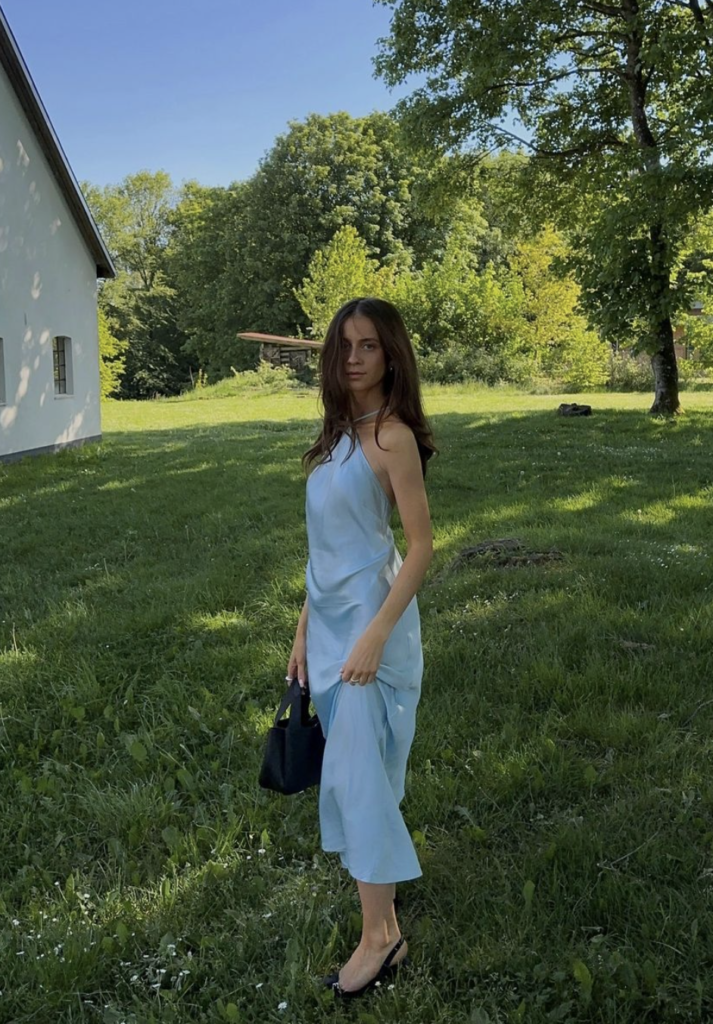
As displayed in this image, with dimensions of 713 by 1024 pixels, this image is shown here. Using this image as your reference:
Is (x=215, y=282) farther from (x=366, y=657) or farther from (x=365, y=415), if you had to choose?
(x=366, y=657)

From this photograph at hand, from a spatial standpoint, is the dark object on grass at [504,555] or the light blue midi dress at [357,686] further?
the dark object on grass at [504,555]

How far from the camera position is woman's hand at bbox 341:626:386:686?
2215mm

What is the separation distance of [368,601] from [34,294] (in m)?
15.4

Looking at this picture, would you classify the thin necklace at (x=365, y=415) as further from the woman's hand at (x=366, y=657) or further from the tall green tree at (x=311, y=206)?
the tall green tree at (x=311, y=206)

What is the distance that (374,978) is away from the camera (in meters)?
2.39

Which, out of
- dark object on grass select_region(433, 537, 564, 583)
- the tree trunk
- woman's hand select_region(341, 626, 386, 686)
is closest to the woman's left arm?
woman's hand select_region(341, 626, 386, 686)

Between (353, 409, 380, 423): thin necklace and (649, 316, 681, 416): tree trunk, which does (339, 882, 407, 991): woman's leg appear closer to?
(353, 409, 380, 423): thin necklace

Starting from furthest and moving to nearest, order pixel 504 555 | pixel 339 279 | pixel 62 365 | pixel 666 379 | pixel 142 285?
pixel 142 285, pixel 339 279, pixel 62 365, pixel 666 379, pixel 504 555

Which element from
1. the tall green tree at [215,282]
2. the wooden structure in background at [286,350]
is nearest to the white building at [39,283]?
the wooden structure in background at [286,350]

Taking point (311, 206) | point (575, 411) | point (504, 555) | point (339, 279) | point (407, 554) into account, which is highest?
point (311, 206)

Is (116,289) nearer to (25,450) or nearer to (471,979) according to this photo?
(25,450)

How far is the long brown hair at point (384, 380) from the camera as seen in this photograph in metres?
2.37

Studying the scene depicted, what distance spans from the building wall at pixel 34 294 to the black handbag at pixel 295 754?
13.6 m

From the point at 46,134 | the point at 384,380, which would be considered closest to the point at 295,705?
the point at 384,380
